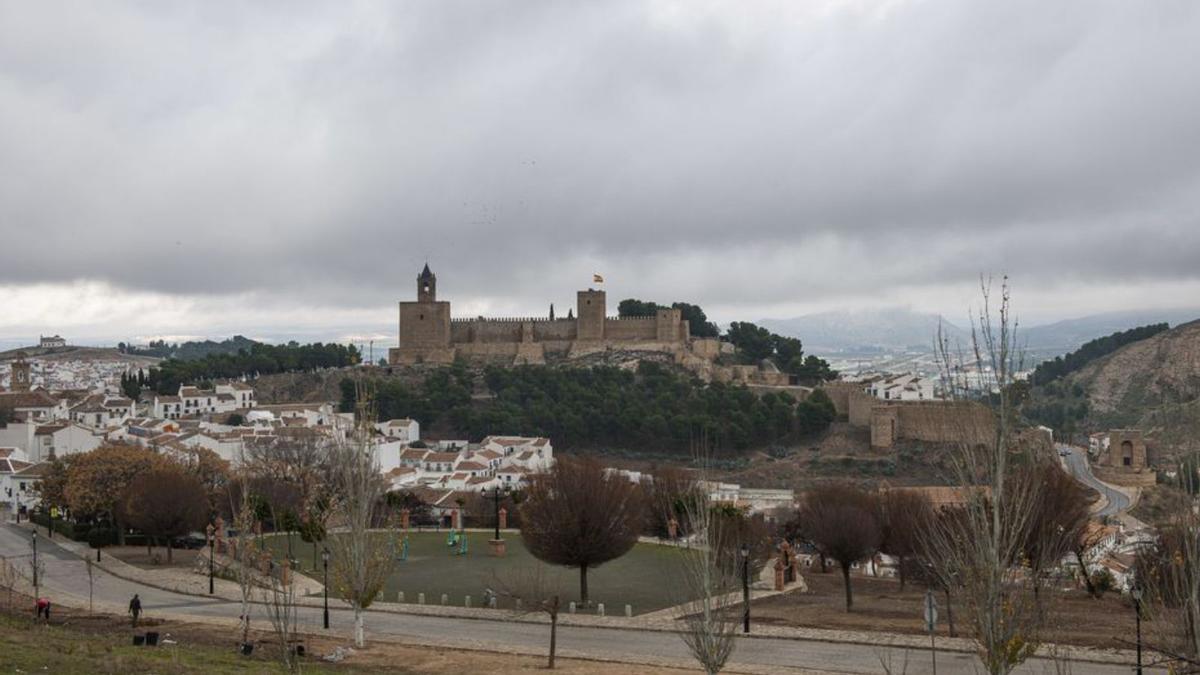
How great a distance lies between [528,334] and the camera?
3460 inches

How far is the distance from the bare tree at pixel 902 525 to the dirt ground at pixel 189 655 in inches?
395

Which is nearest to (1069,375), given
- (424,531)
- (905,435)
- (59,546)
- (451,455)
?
(905,435)

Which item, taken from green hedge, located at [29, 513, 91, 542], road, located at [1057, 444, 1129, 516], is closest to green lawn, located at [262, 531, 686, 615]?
green hedge, located at [29, 513, 91, 542]

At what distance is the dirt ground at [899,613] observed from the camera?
59.8 ft

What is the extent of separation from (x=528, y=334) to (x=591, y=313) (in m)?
5.58

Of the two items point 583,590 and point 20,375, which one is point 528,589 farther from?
point 20,375

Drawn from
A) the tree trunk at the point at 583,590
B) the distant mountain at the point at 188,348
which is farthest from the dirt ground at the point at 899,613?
the distant mountain at the point at 188,348

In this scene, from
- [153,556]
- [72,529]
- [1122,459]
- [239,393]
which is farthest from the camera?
[239,393]

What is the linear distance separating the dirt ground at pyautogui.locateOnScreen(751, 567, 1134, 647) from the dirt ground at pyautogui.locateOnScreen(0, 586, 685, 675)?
5.17 meters

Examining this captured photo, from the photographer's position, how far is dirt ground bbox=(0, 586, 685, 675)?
14.0 metres

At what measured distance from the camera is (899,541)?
25531 mm

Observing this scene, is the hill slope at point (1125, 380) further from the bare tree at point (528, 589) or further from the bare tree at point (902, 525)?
the bare tree at point (528, 589)

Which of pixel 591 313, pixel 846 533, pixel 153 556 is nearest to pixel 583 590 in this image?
pixel 846 533

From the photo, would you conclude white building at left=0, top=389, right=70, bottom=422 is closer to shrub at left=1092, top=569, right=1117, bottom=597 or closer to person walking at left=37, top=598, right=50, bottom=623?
person walking at left=37, top=598, right=50, bottom=623
